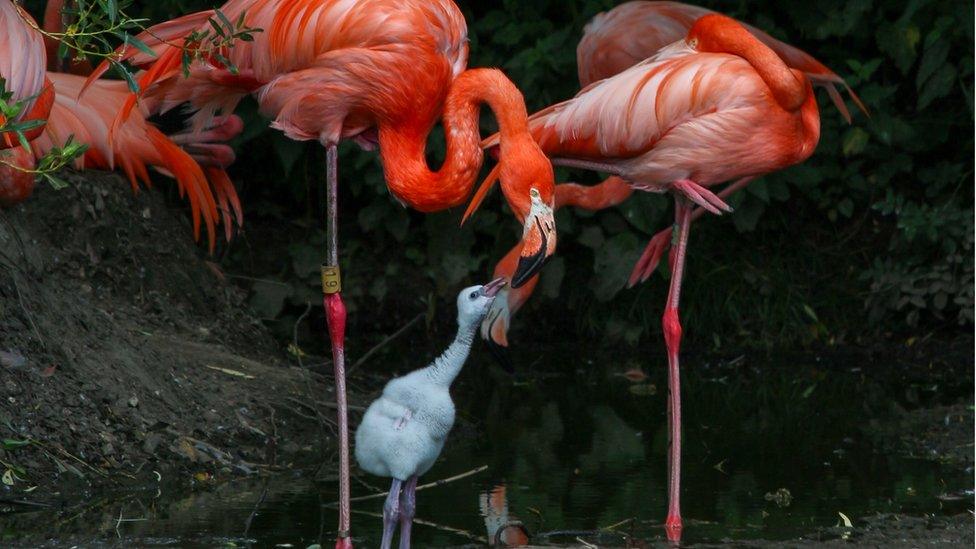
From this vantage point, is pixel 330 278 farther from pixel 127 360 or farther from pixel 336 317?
pixel 127 360

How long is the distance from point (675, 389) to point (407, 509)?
124 cm

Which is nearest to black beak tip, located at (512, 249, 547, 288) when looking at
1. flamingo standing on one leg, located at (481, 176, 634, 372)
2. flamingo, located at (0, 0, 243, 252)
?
flamingo standing on one leg, located at (481, 176, 634, 372)

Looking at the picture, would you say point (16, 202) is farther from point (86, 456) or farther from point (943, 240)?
point (943, 240)

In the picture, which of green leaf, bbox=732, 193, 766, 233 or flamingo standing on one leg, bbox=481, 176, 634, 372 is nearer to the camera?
flamingo standing on one leg, bbox=481, 176, 634, 372

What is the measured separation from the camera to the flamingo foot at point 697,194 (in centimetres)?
514

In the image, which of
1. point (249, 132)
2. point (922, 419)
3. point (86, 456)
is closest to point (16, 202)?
point (86, 456)

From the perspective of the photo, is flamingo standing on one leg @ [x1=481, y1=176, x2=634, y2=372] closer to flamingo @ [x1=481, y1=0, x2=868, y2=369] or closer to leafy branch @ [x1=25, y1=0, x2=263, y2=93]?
flamingo @ [x1=481, y1=0, x2=868, y2=369]

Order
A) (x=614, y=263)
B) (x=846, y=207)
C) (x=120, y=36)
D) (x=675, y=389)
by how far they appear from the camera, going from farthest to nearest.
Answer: (x=846, y=207), (x=614, y=263), (x=675, y=389), (x=120, y=36)

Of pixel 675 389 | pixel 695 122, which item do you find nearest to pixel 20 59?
pixel 695 122

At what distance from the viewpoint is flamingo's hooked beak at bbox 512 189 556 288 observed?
4438 mm

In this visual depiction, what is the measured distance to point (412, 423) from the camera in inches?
170

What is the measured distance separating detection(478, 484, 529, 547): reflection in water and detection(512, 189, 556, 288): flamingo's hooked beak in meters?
0.78

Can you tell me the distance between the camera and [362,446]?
4.42 m

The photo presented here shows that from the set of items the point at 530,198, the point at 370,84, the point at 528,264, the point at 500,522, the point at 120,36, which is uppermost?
the point at 120,36
